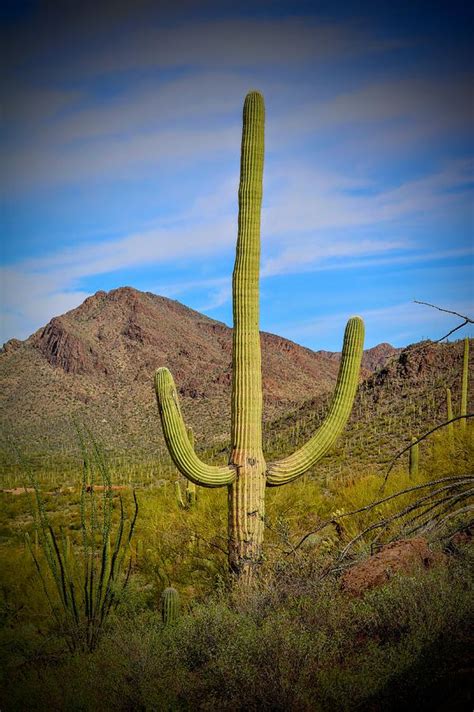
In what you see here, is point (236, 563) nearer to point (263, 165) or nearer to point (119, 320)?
point (263, 165)

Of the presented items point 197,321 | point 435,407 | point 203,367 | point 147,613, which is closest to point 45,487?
point 435,407

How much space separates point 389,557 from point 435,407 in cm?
2407

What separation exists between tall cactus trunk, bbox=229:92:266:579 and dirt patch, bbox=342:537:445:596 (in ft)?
7.37

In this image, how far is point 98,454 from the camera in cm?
704

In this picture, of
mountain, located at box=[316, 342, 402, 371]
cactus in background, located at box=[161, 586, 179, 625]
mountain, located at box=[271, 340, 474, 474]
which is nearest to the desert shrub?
cactus in background, located at box=[161, 586, 179, 625]

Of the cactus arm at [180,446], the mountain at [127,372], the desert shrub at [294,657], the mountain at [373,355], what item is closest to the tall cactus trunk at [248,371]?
the cactus arm at [180,446]

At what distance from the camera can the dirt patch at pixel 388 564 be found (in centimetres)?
563

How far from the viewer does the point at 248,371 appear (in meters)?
8.67

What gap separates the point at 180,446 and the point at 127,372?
210 feet

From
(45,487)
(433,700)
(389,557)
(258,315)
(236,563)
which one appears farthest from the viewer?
(45,487)

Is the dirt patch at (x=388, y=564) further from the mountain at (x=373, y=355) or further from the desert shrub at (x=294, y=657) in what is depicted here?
the mountain at (x=373, y=355)

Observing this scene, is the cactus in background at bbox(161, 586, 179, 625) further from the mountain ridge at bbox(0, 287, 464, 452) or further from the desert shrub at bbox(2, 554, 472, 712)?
the mountain ridge at bbox(0, 287, 464, 452)

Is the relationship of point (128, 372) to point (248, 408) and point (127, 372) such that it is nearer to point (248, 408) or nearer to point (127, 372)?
point (127, 372)

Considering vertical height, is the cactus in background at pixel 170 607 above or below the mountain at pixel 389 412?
below
